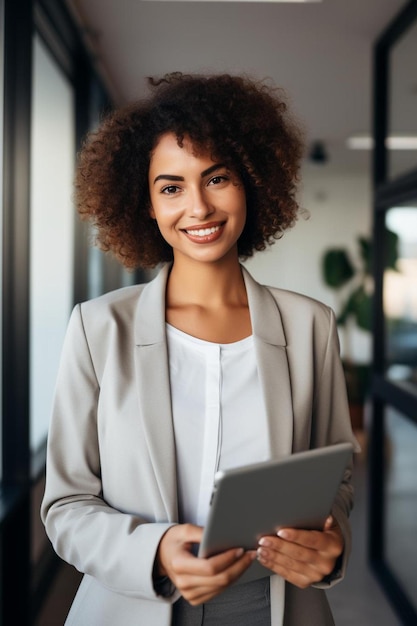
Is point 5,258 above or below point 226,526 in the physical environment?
above

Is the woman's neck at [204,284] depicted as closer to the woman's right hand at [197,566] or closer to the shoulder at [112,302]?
the shoulder at [112,302]

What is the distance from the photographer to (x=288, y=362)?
1.16m

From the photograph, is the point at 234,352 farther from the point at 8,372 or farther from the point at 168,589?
the point at 8,372

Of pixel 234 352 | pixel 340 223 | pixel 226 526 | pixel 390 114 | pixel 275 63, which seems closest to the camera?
pixel 226 526

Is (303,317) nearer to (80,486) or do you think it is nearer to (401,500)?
(80,486)

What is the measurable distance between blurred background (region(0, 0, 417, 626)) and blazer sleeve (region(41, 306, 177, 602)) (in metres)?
1.46

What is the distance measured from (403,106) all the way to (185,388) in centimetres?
280

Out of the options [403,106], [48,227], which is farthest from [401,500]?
[48,227]

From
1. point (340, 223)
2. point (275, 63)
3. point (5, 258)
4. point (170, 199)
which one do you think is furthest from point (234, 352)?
point (340, 223)

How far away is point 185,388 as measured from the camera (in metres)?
1.11

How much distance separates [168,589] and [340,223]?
8.26m

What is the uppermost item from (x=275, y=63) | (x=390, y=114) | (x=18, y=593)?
(x=275, y=63)

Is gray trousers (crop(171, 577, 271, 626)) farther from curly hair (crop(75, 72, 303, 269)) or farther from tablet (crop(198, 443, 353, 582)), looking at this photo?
curly hair (crop(75, 72, 303, 269))

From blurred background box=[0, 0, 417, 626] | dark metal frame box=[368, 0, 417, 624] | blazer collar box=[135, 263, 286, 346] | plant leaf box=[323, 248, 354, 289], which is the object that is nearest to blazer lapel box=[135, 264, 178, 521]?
blazer collar box=[135, 263, 286, 346]
